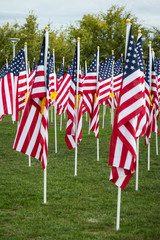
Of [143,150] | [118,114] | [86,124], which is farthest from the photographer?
[86,124]

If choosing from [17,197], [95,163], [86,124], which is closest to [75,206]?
[17,197]

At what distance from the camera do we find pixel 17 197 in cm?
970

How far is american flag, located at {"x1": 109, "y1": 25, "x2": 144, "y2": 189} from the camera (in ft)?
23.9

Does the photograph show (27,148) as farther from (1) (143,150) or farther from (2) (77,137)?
(1) (143,150)

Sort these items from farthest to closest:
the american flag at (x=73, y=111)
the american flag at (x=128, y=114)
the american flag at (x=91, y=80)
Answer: the american flag at (x=91, y=80)
the american flag at (x=73, y=111)
the american flag at (x=128, y=114)

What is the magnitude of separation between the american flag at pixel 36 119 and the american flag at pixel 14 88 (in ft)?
16.0

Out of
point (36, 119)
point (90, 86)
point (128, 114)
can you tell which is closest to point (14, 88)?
point (90, 86)

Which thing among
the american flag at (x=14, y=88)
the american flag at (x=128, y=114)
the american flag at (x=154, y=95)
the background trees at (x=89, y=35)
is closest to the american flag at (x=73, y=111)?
the american flag at (x=154, y=95)

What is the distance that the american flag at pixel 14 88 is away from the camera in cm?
1377

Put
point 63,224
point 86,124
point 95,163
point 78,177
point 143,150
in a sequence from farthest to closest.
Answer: point 86,124
point 143,150
point 95,163
point 78,177
point 63,224

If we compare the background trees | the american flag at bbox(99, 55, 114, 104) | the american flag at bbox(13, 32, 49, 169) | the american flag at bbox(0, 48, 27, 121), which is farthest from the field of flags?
the background trees

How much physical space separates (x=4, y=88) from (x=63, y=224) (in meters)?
7.22

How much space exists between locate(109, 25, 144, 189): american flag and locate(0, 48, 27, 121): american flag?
270 inches

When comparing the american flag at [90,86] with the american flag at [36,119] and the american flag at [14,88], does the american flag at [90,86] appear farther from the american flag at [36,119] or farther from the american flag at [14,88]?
the american flag at [36,119]
